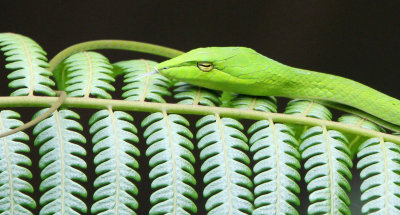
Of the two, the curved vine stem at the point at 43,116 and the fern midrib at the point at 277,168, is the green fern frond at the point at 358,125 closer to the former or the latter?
the fern midrib at the point at 277,168

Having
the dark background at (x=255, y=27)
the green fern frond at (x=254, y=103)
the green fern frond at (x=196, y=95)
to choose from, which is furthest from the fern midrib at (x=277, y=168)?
the dark background at (x=255, y=27)

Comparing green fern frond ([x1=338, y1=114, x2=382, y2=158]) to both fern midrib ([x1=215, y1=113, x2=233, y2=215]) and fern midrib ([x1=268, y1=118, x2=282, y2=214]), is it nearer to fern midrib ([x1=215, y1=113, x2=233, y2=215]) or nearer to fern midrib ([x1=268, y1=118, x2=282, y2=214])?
fern midrib ([x1=268, y1=118, x2=282, y2=214])

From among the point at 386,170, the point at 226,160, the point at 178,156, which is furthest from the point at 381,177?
the point at 178,156

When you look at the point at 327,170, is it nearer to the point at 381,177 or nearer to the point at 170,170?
the point at 381,177

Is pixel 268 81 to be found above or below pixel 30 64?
above

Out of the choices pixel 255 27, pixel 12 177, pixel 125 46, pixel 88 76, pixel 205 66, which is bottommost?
pixel 12 177

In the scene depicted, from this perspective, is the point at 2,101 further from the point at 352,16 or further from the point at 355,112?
the point at 352,16
